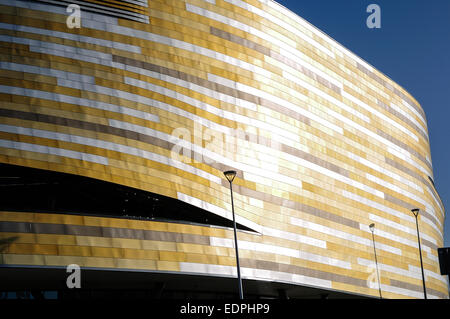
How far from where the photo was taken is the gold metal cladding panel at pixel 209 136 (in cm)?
3206

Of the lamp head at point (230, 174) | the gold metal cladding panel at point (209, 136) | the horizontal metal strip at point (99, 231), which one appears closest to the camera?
the lamp head at point (230, 174)

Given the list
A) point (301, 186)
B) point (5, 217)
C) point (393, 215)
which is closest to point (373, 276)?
point (393, 215)

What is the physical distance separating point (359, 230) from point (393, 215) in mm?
6675

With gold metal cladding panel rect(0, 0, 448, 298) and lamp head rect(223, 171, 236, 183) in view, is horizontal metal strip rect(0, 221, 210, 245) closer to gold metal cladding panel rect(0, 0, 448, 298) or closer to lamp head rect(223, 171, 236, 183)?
gold metal cladding panel rect(0, 0, 448, 298)

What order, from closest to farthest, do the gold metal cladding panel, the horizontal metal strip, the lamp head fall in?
the lamp head, the horizontal metal strip, the gold metal cladding panel

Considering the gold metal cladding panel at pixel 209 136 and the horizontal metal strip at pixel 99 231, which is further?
the gold metal cladding panel at pixel 209 136

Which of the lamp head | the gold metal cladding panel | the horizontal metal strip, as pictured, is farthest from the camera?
the gold metal cladding panel

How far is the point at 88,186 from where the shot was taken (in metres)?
33.2

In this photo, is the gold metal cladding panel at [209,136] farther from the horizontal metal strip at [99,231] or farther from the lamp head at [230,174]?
the lamp head at [230,174]

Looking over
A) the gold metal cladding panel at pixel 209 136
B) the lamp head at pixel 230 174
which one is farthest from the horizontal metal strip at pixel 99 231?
the lamp head at pixel 230 174

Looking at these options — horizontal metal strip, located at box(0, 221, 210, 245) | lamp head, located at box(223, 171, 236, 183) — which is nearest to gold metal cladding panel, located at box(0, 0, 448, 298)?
horizontal metal strip, located at box(0, 221, 210, 245)

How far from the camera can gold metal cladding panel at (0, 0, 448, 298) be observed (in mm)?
32062

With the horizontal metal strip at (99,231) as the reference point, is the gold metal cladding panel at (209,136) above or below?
above
